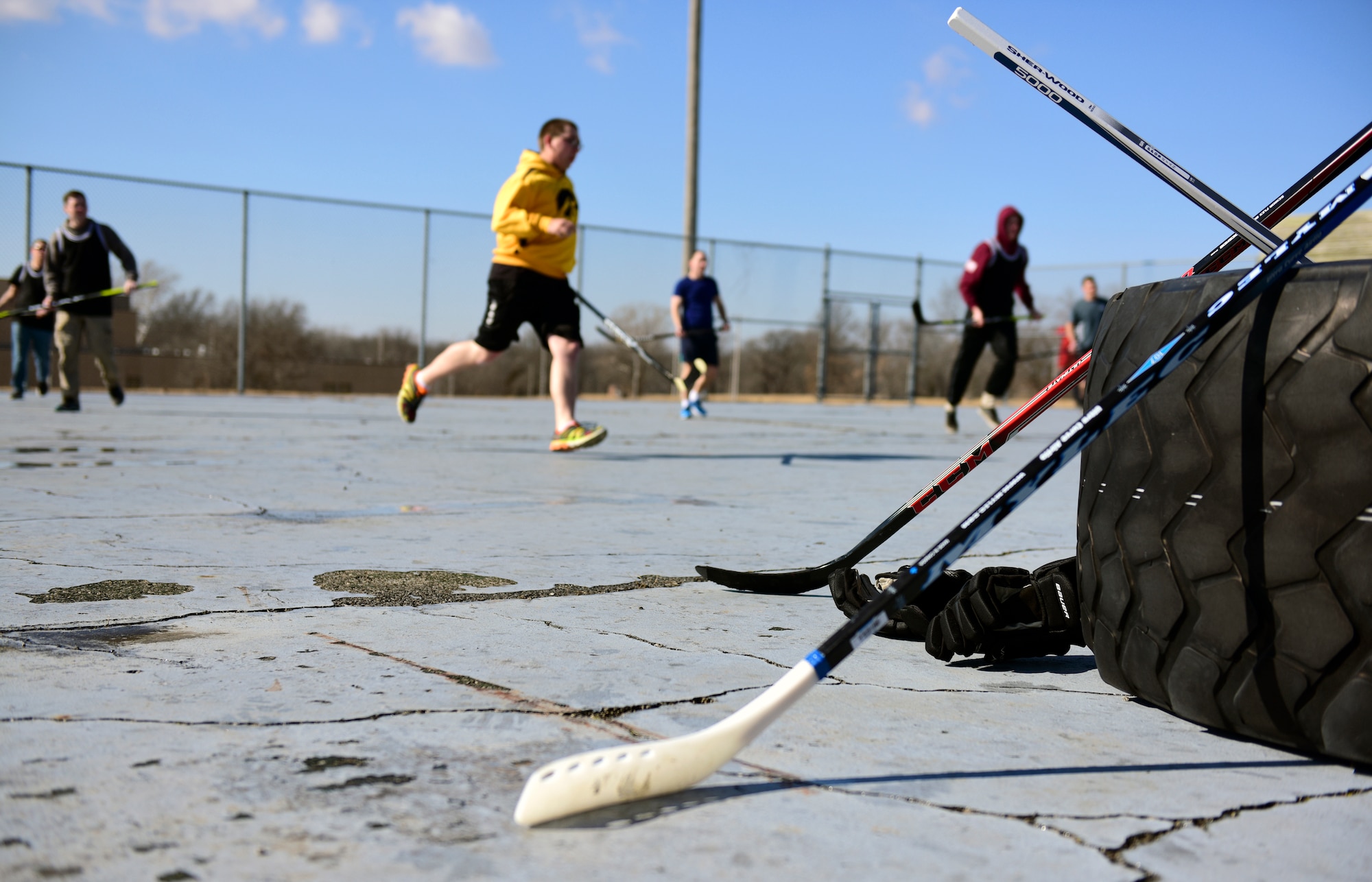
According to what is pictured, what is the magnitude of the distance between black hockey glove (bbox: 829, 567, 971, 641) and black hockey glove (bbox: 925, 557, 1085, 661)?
0.33 ft

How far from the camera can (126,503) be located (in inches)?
148

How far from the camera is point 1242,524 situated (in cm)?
145

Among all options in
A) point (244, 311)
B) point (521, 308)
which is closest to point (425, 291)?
point (244, 311)

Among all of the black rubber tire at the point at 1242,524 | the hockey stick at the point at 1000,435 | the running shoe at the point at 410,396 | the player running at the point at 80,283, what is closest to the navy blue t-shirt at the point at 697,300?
the player running at the point at 80,283

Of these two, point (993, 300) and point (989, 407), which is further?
point (989, 407)

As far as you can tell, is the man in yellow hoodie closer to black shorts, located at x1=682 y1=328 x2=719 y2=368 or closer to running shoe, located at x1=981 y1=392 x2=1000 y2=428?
running shoe, located at x1=981 y1=392 x2=1000 y2=428

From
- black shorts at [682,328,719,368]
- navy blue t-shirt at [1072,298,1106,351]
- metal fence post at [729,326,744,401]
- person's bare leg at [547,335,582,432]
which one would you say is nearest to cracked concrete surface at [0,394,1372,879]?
person's bare leg at [547,335,582,432]

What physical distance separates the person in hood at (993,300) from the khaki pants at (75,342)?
6.87 meters

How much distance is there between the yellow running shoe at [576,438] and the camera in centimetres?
635

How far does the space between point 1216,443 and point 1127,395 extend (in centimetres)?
14

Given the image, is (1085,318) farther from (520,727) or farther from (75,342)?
(520,727)

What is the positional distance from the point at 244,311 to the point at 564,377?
1041 cm

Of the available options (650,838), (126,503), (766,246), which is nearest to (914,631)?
(650,838)

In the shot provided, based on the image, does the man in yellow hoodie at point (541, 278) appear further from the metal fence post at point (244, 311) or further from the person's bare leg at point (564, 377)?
the metal fence post at point (244, 311)
